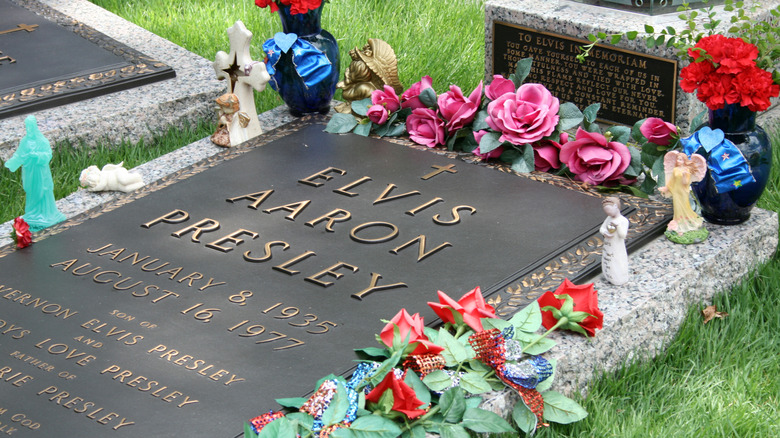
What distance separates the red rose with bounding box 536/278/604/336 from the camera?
278cm

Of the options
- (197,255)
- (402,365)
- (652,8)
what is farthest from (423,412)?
(652,8)

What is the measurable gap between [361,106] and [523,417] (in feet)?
6.65

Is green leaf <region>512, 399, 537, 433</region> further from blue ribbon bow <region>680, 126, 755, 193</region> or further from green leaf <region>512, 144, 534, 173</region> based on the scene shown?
green leaf <region>512, 144, 534, 173</region>

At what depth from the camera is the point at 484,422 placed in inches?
96.1

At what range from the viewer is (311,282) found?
121 inches

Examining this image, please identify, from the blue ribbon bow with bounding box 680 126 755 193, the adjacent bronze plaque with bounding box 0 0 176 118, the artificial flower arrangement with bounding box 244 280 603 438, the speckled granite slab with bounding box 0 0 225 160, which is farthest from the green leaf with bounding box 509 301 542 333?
the adjacent bronze plaque with bounding box 0 0 176 118

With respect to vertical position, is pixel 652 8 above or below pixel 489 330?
above

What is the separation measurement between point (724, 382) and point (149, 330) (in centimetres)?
174

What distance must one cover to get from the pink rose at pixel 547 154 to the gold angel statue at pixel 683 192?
0.55 m

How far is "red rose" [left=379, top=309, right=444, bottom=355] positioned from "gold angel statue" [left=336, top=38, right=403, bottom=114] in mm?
1838

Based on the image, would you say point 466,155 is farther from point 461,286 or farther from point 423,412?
point 423,412

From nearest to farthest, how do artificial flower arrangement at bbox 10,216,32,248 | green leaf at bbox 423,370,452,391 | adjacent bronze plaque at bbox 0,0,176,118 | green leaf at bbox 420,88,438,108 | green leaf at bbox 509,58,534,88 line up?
green leaf at bbox 423,370,452,391 < artificial flower arrangement at bbox 10,216,32,248 < green leaf at bbox 509,58,534,88 < green leaf at bbox 420,88,438,108 < adjacent bronze plaque at bbox 0,0,176,118

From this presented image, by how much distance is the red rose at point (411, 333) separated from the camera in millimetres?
2576

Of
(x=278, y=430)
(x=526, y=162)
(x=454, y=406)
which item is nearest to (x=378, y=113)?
(x=526, y=162)
